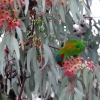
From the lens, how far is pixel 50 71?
50.1 inches

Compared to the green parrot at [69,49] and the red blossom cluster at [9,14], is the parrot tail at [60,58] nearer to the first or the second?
the green parrot at [69,49]

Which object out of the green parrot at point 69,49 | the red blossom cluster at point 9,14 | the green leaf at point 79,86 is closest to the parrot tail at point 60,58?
the green parrot at point 69,49

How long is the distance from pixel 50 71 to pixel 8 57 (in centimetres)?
22

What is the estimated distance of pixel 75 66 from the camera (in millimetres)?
1113

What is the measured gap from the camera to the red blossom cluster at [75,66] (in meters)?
1.11

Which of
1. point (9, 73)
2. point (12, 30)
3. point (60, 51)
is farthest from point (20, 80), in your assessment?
point (12, 30)

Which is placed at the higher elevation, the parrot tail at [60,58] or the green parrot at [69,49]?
the green parrot at [69,49]

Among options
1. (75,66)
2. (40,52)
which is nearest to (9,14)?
(40,52)

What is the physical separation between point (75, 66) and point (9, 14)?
31 cm

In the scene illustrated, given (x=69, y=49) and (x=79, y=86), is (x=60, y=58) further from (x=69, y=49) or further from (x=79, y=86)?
(x=79, y=86)

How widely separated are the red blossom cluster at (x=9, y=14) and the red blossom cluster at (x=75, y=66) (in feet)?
0.84

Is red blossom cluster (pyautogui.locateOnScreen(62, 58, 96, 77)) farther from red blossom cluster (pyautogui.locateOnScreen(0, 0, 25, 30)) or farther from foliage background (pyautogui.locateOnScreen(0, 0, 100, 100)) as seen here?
red blossom cluster (pyautogui.locateOnScreen(0, 0, 25, 30))

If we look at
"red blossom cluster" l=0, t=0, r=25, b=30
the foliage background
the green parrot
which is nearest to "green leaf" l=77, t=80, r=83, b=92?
the foliage background

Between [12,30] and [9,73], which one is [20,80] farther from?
[12,30]
